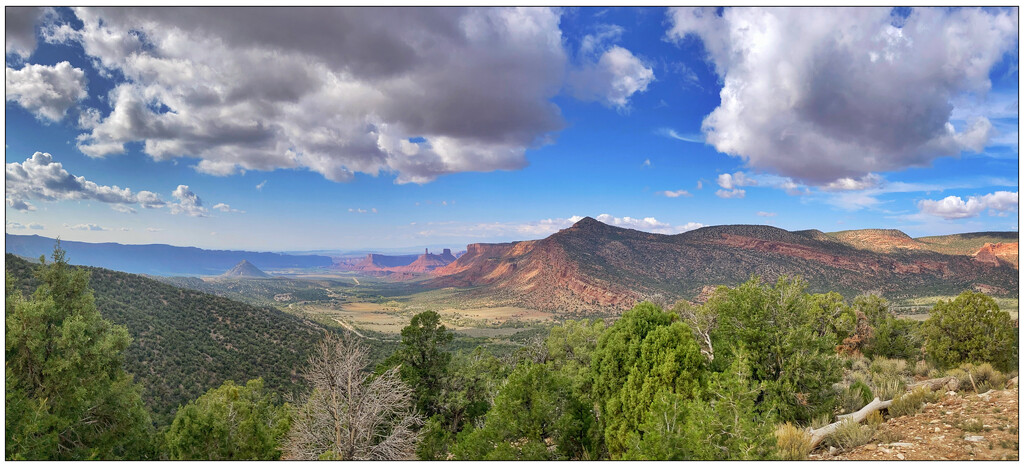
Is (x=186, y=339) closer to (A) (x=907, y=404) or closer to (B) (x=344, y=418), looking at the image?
(B) (x=344, y=418)

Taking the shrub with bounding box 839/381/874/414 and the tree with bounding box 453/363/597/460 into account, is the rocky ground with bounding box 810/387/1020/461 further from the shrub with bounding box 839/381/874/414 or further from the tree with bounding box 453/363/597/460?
the tree with bounding box 453/363/597/460

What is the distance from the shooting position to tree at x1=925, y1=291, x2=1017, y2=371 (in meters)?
13.7

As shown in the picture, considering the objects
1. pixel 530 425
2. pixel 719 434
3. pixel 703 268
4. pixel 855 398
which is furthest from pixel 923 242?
pixel 719 434

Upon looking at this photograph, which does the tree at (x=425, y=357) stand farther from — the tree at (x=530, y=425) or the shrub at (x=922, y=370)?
the shrub at (x=922, y=370)

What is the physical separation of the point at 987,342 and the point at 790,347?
11.5 metres

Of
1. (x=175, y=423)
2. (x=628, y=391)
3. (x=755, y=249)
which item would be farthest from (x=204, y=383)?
(x=755, y=249)

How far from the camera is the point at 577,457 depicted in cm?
1149

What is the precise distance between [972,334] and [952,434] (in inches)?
481

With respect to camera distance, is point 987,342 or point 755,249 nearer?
point 987,342

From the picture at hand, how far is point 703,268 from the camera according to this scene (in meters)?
86.6

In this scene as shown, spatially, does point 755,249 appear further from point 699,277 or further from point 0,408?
point 0,408

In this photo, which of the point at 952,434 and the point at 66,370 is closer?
the point at 952,434

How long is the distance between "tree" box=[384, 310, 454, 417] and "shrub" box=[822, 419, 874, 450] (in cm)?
1305

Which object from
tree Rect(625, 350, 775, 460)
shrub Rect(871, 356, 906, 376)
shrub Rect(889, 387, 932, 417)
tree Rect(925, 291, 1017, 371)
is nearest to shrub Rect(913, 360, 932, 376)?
shrub Rect(871, 356, 906, 376)
